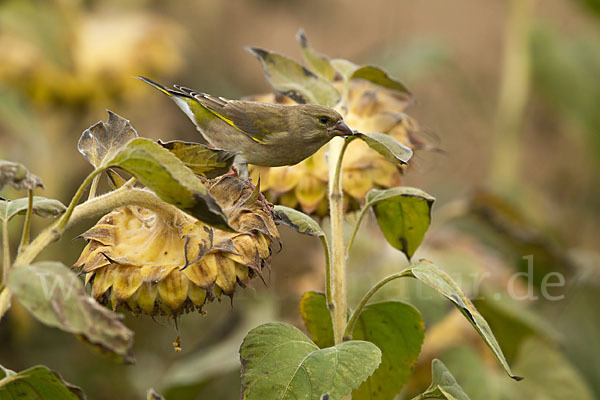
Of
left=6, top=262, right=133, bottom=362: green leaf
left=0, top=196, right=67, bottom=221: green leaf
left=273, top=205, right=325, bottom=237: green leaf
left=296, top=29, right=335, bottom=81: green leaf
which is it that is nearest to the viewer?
left=6, top=262, right=133, bottom=362: green leaf

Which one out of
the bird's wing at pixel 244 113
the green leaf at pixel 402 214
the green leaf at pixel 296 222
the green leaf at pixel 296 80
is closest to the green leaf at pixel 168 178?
the green leaf at pixel 296 222

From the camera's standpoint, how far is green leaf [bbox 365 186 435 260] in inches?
34.5

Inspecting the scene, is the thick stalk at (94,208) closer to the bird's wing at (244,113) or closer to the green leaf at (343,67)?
the green leaf at (343,67)

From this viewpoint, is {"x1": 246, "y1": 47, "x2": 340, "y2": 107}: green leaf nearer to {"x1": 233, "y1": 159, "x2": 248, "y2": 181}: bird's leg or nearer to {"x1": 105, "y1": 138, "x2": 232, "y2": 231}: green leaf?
{"x1": 233, "y1": 159, "x2": 248, "y2": 181}: bird's leg

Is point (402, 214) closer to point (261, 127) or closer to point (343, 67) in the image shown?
point (343, 67)

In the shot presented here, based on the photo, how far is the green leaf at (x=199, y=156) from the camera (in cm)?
78

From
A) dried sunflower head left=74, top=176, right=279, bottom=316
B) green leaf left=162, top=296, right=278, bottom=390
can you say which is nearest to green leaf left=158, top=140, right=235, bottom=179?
dried sunflower head left=74, top=176, right=279, bottom=316

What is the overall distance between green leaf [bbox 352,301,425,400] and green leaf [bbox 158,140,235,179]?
0.26 m

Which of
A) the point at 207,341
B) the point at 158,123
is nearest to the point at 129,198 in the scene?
the point at 207,341

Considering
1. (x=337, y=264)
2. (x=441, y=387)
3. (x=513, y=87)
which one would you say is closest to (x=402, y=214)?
(x=337, y=264)

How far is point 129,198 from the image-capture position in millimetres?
715

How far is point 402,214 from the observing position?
0.92m

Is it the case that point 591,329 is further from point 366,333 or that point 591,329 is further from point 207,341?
point 366,333

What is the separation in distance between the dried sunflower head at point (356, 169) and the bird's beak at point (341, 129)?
35 millimetres
